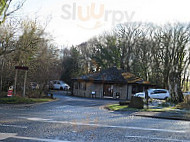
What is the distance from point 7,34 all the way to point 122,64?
3167cm

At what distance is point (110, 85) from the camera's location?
4228 cm

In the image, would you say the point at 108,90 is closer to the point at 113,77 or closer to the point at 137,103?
the point at 113,77

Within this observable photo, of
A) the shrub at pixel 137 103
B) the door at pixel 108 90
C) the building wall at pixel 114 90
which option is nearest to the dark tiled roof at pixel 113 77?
the building wall at pixel 114 90

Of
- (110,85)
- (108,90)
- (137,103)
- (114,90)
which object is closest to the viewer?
(137,103)

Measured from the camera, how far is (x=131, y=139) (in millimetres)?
8938

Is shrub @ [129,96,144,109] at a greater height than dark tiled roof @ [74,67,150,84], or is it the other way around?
dark tiled roof @ [74,67,150,84]

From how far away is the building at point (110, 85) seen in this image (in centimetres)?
4000

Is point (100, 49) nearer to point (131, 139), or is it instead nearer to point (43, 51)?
point (43, 51)

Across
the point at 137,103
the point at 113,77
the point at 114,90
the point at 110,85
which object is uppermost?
the point at 113,77

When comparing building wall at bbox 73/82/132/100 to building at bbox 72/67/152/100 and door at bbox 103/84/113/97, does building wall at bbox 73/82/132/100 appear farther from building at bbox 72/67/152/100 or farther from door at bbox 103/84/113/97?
door at bbox 103/84/113/97

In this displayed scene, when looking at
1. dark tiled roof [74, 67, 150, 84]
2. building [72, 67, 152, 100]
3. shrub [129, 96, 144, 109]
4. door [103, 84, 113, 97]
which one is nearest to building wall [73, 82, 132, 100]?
building [72, 67, 152, 100]

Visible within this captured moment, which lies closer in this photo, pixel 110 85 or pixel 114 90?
pixel 114 90

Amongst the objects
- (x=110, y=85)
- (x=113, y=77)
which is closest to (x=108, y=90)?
(x=110, y=85)

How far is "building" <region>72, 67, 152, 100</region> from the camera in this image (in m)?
40.0
